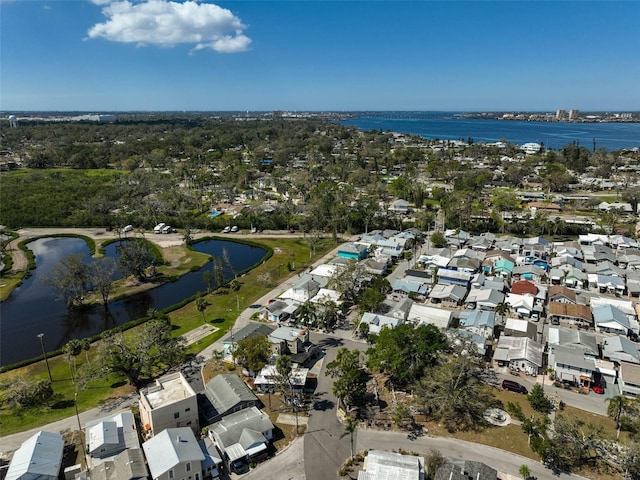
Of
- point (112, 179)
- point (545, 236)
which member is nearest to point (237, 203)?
point (112, 179)

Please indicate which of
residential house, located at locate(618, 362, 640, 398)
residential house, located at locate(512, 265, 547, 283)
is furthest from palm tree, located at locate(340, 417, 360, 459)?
residential house, located at locate(512, 265, 547, 283)

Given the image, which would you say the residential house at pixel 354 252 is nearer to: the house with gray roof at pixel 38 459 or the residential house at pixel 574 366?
the residential house at pixel 574 366

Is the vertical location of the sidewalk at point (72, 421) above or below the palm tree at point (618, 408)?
Answer: below

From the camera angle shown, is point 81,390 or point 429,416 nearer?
point 429,416

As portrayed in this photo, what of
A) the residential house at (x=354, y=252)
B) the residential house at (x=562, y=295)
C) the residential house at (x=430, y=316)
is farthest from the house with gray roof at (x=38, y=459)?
the residential house at (x=562, y=295)

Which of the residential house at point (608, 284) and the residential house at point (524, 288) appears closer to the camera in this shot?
the residential house at point (524, 288)

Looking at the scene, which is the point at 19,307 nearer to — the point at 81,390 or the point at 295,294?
the point at 81,390
